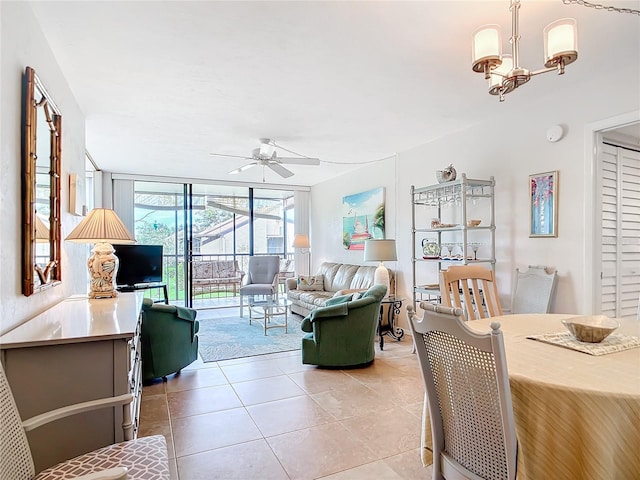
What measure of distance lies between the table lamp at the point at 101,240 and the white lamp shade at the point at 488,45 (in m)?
2.55

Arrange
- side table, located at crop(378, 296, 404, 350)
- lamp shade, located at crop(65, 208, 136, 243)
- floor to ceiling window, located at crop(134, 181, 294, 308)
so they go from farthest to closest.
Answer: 1. floor to ceiling window, located at crop(134, 181, 294, 308)
2. side table, located at crop(378, 296, 404, 350)
3. lamp shade, located at crop(65, 208, 136, 243)

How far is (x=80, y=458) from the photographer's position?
1.41 meters

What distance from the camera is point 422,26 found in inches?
87.4

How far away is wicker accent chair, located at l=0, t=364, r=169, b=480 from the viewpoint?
1.17 metres

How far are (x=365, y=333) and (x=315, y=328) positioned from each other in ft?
1.62

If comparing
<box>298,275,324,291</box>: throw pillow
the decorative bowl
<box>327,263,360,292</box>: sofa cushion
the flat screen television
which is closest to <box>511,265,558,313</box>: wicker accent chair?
the decorative bowl

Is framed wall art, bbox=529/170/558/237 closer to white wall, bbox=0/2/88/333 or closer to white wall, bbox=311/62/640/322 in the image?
white wall, bbox=311/62/640/322

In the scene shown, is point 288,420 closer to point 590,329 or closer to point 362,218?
point 590,329

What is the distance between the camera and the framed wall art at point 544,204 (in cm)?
326

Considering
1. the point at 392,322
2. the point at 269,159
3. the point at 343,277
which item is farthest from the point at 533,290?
the point at 343,277

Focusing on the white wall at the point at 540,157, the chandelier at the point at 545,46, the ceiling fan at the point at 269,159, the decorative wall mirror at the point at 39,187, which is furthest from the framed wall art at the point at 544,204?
the decorative wall mirror at the point at 39,187

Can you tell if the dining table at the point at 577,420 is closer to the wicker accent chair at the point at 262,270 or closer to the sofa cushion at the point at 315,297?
the sofa cushion at the point at 315,297

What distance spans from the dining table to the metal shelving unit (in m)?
2.40

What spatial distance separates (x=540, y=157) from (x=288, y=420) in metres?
3.03
